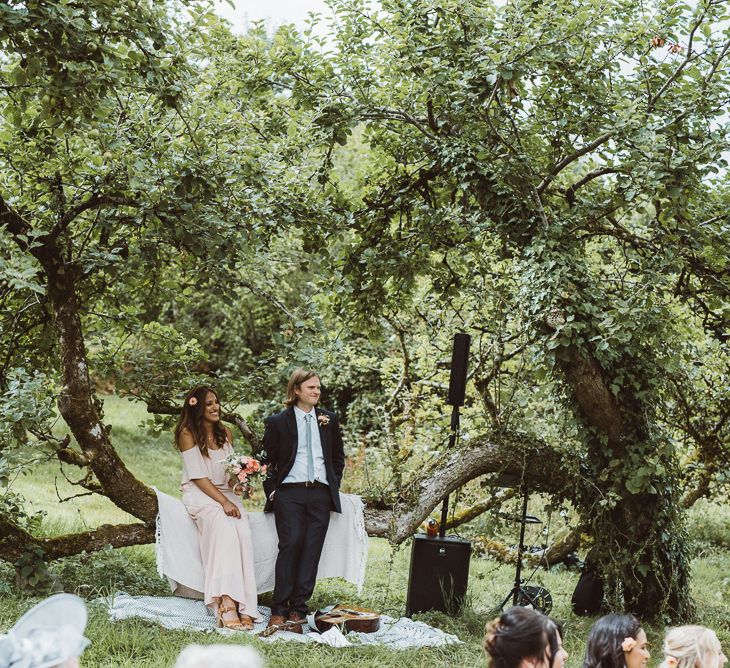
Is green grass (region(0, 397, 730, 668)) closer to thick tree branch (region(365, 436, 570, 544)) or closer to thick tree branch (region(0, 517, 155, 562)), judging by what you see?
thick tree branch (region(0, 517, 155, 562))

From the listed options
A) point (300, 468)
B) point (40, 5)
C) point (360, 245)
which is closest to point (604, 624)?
point (300, 468)

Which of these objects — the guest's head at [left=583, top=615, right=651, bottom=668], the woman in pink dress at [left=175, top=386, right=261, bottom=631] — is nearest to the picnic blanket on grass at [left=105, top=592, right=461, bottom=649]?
the woman in pink dress at [left=175, top=386, right=261, bottom=631]

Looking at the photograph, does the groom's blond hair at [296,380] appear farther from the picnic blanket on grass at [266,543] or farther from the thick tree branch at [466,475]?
the thick tree branch at [466,475]

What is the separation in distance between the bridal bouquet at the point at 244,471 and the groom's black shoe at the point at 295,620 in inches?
33.7

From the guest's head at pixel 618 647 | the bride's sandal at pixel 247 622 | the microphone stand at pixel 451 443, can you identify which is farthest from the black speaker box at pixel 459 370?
the guest's head at pixel 618 647

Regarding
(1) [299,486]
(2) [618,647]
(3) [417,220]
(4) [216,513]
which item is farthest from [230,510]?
(2) [618,647]

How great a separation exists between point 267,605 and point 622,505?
9.32 ft

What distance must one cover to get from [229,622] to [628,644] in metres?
3.12

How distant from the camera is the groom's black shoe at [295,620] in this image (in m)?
5.59

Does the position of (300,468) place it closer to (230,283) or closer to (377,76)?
(230,283)

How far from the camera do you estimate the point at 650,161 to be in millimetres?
5469

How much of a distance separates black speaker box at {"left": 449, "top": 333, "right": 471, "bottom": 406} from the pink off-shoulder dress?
1.78 meters

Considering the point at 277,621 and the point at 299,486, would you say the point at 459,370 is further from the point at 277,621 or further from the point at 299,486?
the point at 277,621

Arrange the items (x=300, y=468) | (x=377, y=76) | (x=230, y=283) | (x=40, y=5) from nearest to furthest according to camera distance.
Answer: (x=40, y=5), (x=300, y=468), (x=230, y=283), (x=377, y=76)
